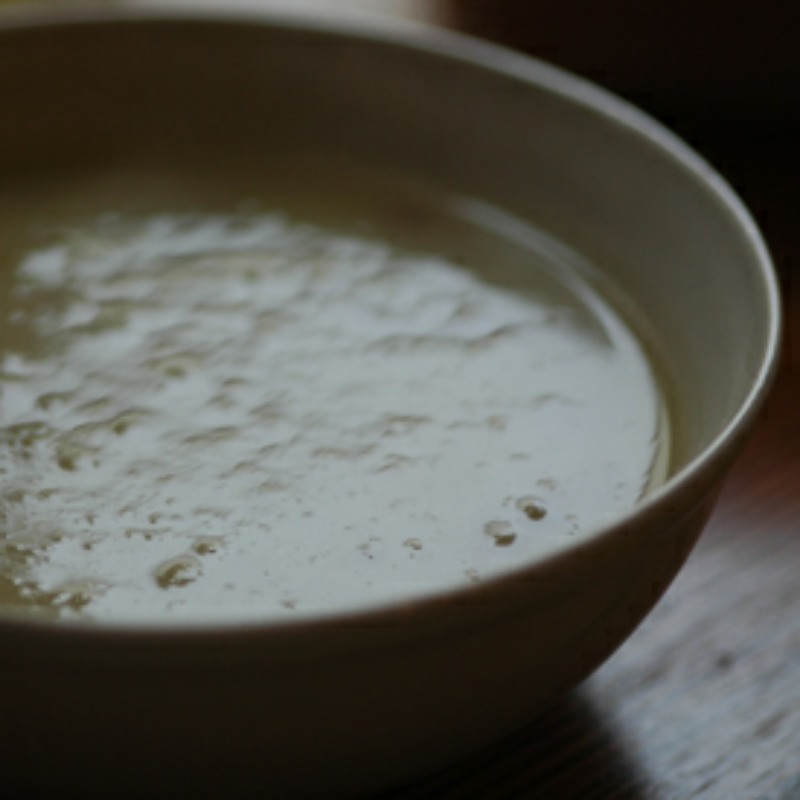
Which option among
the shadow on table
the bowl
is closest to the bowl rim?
the bowl

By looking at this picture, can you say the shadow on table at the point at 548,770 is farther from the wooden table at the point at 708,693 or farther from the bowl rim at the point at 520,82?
the bowl rim at the point at 520,82

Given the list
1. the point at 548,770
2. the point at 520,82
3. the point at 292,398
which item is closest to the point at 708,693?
the point at 548,770

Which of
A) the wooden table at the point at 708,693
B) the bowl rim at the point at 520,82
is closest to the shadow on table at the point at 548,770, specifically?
the wooden table at the point at 708,693

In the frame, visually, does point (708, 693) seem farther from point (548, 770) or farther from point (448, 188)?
point (448, 188)

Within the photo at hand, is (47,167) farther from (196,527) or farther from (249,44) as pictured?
(196,527)

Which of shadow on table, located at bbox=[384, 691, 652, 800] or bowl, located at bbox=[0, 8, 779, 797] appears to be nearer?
bowl, located at bbox=[0, 8, 779, 797]

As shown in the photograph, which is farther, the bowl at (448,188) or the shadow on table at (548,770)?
the shadow on table at (548,770)

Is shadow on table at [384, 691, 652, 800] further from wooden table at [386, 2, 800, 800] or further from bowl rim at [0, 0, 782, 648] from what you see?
bowl rim at [0, 0, 782, 648]

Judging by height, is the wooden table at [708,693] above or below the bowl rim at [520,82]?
below
